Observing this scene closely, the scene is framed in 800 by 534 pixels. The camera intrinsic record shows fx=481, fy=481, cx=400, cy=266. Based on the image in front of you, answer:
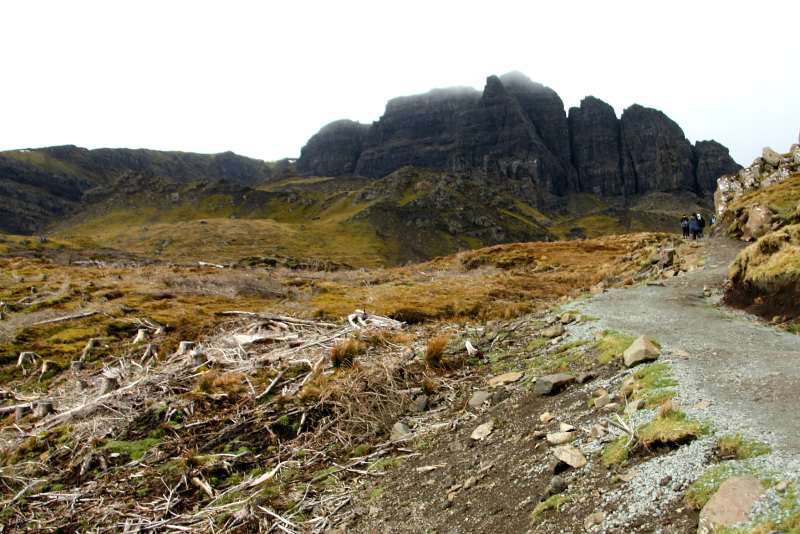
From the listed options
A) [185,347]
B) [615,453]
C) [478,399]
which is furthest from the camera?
[185,347]

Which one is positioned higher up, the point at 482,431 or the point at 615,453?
the point at 615,453

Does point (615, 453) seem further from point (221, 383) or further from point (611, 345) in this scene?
point (221, 383)

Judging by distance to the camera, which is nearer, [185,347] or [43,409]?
[43,409]

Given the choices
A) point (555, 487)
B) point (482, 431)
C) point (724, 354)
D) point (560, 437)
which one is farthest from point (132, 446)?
point (724, 354)

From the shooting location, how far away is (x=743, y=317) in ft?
48.5

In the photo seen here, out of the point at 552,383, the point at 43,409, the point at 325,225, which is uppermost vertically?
the point at 325,225

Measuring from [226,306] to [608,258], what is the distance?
38.3 metres

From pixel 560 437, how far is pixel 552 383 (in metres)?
2.66

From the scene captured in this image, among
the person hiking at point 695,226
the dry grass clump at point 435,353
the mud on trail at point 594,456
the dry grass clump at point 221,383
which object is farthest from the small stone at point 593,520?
the person hiking at point 695,226

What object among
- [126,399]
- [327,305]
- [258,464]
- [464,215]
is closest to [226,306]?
[327,305]

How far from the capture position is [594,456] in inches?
275

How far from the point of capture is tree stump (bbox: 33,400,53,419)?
46.1 feet

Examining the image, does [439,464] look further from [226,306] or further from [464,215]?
[464,215]

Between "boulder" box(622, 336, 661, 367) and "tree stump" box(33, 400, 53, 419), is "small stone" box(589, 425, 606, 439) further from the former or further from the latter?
"tree stump" box(33, 400, 53, 419)
